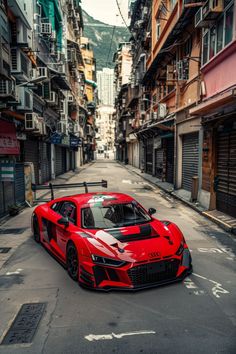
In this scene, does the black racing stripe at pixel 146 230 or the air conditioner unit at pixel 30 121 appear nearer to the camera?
the black racing stripe at pixel 146 230

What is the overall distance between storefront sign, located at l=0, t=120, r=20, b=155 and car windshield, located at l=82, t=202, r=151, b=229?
665cm

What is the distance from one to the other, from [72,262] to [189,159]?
11363 mm

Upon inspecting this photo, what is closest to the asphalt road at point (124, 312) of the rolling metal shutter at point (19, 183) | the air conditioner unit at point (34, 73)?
the rolling metal shutter at point (19, 183)

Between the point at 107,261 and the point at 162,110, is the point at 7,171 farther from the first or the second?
the point at 162,110

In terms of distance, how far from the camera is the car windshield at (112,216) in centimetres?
567

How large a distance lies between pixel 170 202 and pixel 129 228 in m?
8.92

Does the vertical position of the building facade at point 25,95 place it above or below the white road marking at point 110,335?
above

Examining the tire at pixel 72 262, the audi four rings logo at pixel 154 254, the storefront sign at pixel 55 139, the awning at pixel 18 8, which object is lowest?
the tire at pixel 72 262

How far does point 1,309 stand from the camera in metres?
4.38

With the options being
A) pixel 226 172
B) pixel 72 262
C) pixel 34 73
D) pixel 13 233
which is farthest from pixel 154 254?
pixel 34 73

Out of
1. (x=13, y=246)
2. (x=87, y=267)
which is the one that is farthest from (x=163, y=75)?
(x=87, y=267)

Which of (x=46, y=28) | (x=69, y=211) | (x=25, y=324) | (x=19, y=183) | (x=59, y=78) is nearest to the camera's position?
(x=25, y=324)

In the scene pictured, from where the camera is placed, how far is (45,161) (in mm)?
23109

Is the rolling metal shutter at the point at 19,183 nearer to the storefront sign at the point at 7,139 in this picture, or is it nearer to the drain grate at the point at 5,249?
the storefront sign at the point at 7,139
